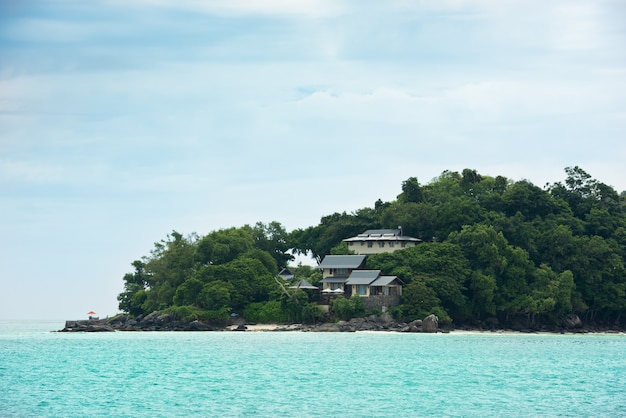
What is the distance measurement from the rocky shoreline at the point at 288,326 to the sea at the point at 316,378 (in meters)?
8.67

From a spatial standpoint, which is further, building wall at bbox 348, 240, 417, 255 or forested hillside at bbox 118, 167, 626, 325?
building wall at bbox 348, 240, 417, 255

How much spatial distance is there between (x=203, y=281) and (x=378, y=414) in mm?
51331

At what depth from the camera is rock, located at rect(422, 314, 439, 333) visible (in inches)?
2576

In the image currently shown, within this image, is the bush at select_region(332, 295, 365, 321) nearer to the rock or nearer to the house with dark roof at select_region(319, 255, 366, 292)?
the house with dark roof at select_region(319, 255, 366, 292)

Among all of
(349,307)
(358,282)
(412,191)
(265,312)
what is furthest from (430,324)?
(412,191)

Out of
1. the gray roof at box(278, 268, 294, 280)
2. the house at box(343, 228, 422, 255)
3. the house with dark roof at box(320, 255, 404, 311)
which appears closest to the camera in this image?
the house with dark roof at box(320, 255, 404, 311)

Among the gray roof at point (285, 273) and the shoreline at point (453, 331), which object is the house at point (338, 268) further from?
the gray roof at point (285, 273)

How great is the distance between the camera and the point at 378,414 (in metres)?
24.2

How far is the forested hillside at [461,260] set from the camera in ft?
227

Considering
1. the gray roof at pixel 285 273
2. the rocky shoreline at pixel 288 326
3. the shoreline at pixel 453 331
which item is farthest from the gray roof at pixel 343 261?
the gray roof at pixel 285 273

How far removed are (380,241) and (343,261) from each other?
4594mm

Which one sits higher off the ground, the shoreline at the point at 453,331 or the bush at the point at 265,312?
the bush at the point at 265,312

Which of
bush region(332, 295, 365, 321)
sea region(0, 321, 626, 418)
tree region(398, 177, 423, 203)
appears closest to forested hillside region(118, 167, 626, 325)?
tree region(398, 177, 423, 203)

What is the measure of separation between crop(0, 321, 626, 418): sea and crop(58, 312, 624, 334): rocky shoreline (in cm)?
867
